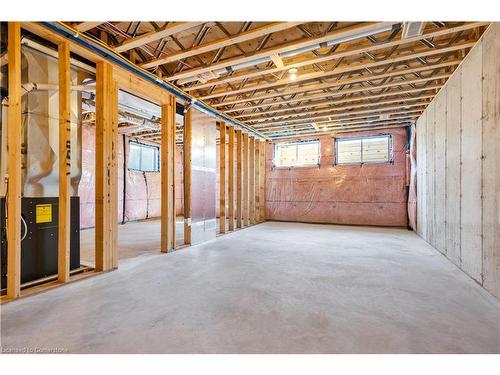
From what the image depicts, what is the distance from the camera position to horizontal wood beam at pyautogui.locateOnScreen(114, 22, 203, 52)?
2450 millimetres

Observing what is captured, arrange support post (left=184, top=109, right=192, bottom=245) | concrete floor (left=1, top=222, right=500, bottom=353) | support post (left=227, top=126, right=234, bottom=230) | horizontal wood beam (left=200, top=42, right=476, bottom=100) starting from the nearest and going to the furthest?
1. concrete floor (left=1, top=222, right=500, bottom=353)
2. horizontal wood beam (left=200, top=42, right=476, bottom=100)
3. support post (left=184, top=109, right=192, bottom=245)
4. support post (left=227, top=126, right=234, bottom=230)

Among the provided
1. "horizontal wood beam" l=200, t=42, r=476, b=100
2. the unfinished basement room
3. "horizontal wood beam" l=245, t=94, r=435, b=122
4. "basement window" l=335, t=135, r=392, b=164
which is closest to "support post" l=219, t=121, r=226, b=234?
the unfinished basement room

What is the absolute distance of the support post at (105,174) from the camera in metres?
2.88

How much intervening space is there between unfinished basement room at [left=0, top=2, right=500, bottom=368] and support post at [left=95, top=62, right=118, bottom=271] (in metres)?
0.02

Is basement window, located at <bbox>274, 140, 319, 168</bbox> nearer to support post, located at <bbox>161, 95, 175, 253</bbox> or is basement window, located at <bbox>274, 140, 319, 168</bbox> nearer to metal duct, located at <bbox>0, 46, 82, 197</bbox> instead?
support post, located at <bbox>161, 95, 175, 253</bbox>

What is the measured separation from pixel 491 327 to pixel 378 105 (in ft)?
14.0

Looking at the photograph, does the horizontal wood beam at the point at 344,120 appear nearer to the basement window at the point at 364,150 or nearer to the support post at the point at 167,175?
the basement window at the point at 364,150

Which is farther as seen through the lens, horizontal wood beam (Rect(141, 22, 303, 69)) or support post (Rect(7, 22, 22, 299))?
horizontal wood beam (Rect(141, 22, 303, 69))

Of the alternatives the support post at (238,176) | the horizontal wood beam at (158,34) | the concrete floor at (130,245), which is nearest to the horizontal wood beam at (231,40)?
the horizontal wood beam at (158,34)

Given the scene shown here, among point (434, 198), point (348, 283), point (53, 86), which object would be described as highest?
point (53, 86)
